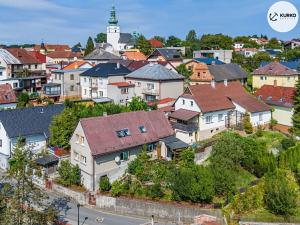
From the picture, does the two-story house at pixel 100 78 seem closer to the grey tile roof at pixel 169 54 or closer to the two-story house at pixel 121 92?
the two-story house at pixel 121 92

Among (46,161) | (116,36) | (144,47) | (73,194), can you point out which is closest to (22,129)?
(46,161)

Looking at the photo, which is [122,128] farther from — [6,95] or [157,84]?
[6,95]

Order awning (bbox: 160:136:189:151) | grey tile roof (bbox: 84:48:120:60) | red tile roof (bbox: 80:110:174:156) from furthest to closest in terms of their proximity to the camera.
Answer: grey tile roof (bbox: 84:48:120:60) < awning (bbox: 160:136:189:151) < red tile roof (bbox: 80:110:174:156)

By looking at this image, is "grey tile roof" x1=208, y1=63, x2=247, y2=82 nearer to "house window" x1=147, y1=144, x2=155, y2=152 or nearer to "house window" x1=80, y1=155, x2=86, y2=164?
"house window" x1=147, y1=144, x2=155, y2=152

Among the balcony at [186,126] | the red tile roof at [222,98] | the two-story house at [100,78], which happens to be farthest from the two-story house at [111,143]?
the two-story house at [100,78]

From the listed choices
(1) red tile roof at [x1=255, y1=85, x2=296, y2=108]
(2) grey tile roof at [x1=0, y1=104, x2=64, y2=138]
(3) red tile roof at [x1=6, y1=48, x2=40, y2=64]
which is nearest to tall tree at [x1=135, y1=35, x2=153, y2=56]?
Answer: (3) red tile roof at [x1=6, y1=48, x2=40, y2=64]

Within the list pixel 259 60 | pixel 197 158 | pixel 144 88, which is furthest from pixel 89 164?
pixel 259 60
